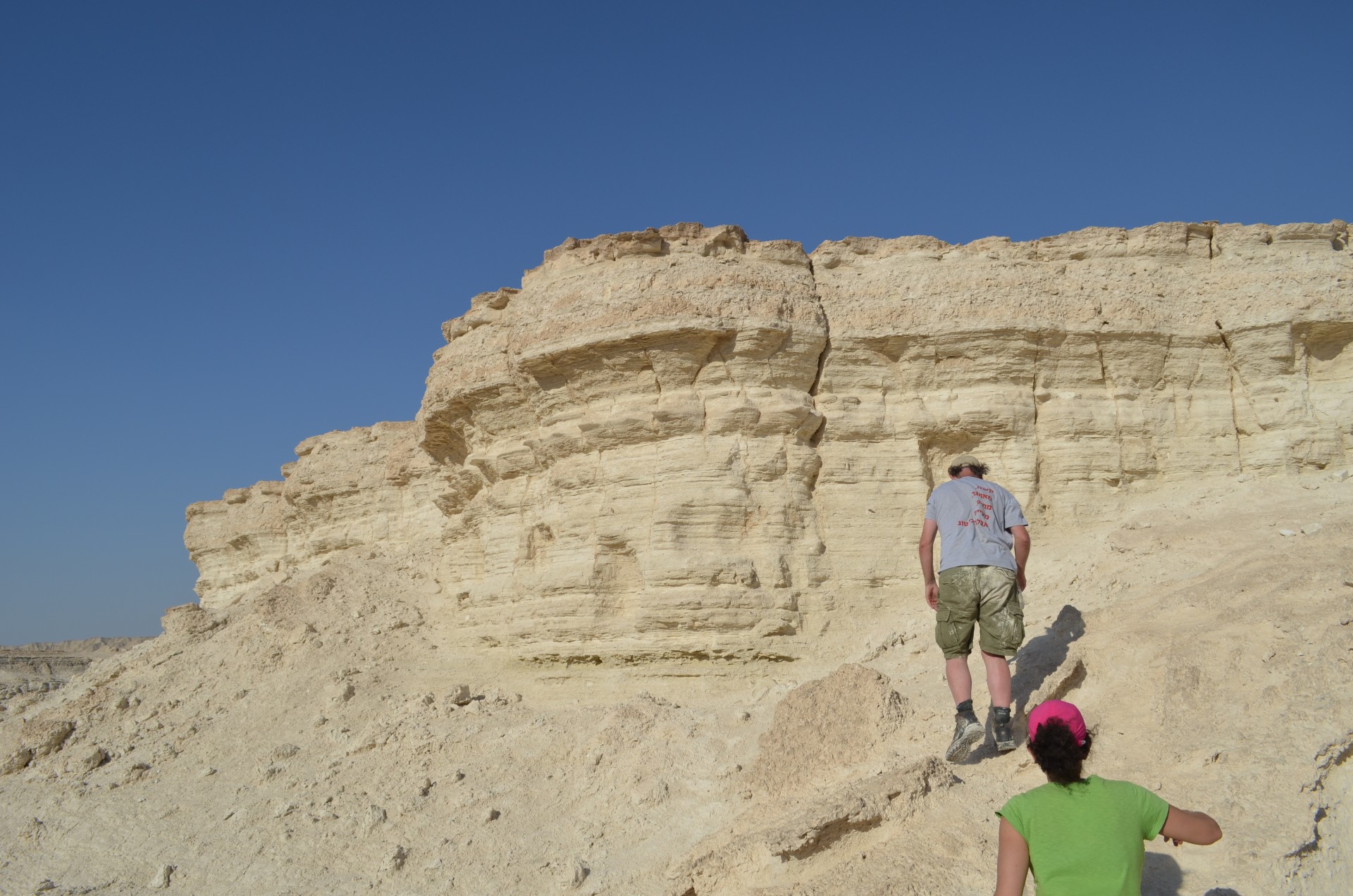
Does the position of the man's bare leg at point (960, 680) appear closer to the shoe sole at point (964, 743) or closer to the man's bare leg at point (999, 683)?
the man's bare leg at point (999, 683)

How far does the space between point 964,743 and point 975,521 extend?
139 centimetres

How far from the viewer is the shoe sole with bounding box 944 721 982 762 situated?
591 cm

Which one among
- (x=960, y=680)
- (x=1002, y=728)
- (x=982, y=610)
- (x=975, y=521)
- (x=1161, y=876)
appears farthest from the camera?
(x=975, y=521)

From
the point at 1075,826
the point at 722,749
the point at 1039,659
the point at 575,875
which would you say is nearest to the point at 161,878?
the point at 575,875

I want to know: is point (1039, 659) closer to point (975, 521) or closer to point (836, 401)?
point (975, 521)

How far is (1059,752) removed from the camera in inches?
139

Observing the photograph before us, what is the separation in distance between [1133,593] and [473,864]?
585 cm

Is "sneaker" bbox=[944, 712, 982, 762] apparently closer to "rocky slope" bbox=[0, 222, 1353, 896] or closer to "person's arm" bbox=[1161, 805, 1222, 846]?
"rocky slope" bbox=[0, 222, 1353, 896]

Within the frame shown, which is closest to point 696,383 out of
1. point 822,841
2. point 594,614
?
point 594,614

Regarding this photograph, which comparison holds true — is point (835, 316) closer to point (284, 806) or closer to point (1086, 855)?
point (284, 806)

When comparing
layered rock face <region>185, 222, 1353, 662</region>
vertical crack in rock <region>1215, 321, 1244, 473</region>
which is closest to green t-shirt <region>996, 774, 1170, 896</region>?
layered rock face <region>185, 222, 1353, 662</region>

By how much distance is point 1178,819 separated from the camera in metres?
3.54

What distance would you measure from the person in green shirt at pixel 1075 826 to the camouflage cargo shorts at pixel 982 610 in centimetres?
249

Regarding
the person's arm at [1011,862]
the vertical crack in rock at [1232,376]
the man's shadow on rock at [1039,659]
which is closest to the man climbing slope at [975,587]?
the man's shadow on rock at [1039,659]
